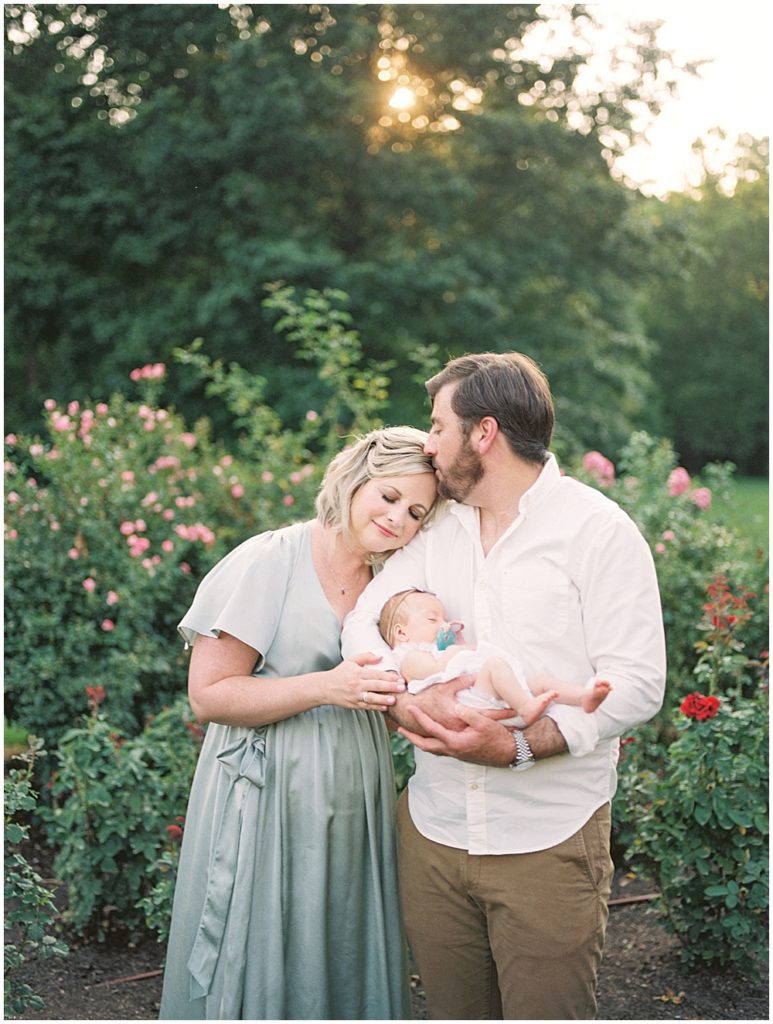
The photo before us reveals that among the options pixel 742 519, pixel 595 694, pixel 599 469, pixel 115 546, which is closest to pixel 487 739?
pixel 595 694

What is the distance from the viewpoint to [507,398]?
7.76 feet

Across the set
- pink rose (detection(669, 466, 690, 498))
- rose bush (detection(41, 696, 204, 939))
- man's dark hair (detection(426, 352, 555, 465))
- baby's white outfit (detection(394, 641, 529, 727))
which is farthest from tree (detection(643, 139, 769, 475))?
baby's white outfit (detection(394, 641, 529, 727))

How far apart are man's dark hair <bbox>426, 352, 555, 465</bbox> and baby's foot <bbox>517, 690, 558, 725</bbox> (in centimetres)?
57

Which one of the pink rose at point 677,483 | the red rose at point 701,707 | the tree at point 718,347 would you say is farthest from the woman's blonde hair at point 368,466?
the tree at point 718,347

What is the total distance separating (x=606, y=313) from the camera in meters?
17.3

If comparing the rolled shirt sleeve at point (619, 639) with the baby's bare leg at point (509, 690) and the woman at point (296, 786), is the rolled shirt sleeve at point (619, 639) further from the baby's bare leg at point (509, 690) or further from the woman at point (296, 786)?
the woman at point (296, 786)

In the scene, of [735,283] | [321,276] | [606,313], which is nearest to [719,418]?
[735,283]

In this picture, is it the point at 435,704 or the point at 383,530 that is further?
the point at 383,530

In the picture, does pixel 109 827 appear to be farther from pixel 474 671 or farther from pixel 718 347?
pixel 718 347

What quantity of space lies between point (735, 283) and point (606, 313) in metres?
14.9

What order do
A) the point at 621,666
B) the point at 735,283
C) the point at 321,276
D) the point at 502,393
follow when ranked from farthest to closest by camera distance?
the point at 735,283
the point at 321,276
the point at 502,393
the point at 621,666

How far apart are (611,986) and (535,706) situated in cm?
174

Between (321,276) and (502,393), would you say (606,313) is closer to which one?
(321,276)

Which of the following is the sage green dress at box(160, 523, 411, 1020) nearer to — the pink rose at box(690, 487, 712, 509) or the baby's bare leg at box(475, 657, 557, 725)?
the baby's bare leg at box(475, 657, 557, 725)
